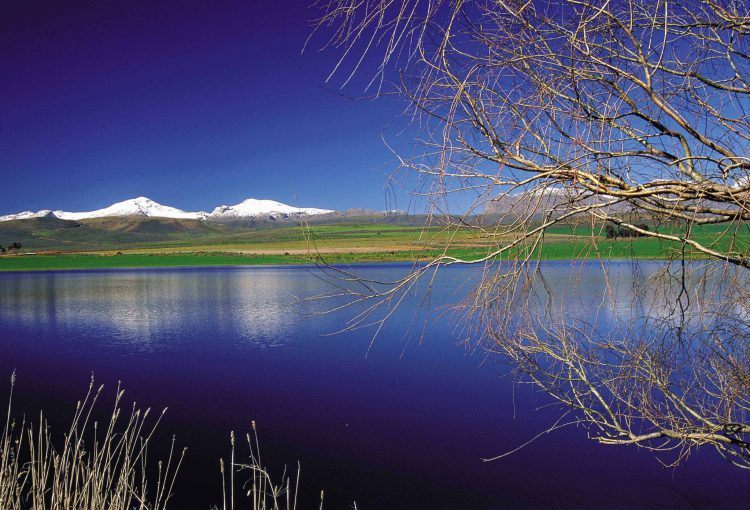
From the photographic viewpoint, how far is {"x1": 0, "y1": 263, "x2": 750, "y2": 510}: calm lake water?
7250 millimetres

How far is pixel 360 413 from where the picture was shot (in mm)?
10141

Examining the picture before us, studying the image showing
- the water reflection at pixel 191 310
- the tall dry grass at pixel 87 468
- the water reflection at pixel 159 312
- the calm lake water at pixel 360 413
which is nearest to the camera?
the tall dry grass at pixel 87 468

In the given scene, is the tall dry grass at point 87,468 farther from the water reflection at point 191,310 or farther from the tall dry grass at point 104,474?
the water reflection at point 191,310

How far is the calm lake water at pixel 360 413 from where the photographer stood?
285 inches

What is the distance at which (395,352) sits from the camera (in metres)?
14.9

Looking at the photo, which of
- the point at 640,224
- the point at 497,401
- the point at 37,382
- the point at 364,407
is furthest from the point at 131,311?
the point at 640,224

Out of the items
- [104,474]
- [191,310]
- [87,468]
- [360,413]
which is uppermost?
Result: [87,468]

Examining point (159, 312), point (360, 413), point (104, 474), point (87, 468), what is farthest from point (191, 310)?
point (87, 468)

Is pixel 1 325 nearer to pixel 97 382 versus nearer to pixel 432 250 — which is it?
pixel 97 382

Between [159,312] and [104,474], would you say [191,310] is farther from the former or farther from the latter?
[104,474]

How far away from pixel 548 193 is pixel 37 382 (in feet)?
45.9

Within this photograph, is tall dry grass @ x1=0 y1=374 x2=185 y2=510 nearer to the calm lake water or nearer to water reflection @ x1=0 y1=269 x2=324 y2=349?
the calm lake water

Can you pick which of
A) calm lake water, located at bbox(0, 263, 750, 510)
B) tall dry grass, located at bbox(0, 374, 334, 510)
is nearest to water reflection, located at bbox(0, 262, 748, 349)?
calm lake water, located at bbox(0, 263, 750, 510)

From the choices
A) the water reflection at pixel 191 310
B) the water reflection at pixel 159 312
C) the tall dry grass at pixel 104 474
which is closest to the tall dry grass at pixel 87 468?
the tall dry grass at pixel 104 474
